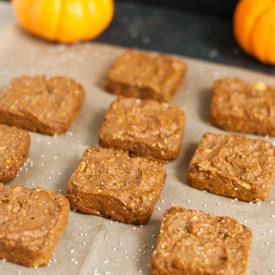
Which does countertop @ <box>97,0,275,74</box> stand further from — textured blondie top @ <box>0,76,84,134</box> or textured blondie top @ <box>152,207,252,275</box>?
textured blondie top @ <box>152,207,252,275</box>

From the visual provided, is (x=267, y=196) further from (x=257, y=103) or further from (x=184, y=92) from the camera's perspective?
(x=184, y=92)

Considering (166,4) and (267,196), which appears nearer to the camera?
(267,196)

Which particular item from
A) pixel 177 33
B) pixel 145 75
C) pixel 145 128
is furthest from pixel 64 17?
pixel 145 128

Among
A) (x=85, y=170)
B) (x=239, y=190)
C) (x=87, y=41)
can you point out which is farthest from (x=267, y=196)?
(x=87, y=41)

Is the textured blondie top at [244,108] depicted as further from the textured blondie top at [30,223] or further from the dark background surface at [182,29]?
the textured blondie top at [30,223]

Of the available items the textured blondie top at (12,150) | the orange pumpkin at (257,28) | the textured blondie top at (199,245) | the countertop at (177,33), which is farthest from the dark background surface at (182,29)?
the textured blondie top at (199,245)

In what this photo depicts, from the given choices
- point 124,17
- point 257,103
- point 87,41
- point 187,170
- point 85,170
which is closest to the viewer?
point 85,170

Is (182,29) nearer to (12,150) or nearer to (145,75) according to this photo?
(145,75)
